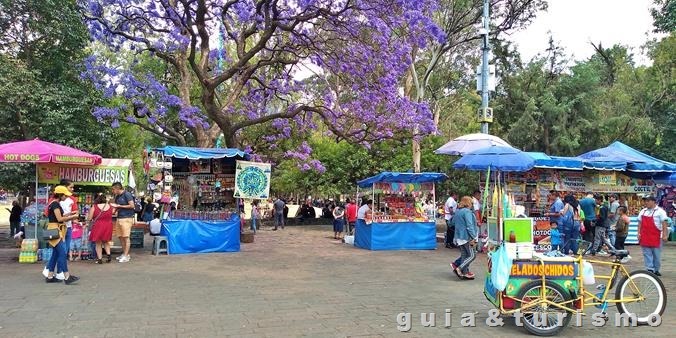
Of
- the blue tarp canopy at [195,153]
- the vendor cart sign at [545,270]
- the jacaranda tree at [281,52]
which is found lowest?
the vendor cart sign at [545,270]

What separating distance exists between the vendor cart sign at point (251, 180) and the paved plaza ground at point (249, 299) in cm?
190

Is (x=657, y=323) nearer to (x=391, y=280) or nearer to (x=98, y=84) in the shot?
(x=391, y=280)

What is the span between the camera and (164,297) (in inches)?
301

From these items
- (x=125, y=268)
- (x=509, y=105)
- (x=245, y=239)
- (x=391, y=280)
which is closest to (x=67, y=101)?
(x=245, y=239)

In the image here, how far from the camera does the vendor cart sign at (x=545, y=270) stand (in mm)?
5887

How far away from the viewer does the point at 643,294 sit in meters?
6.18

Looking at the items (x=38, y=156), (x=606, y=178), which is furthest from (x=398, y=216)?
(x=38, y=156)

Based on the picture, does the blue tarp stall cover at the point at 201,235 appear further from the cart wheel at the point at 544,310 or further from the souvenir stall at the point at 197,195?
the cart wheel at the point at 544,310

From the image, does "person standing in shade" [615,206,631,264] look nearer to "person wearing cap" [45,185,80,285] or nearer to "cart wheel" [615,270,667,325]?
"cart wheel" [615,270,667,325]

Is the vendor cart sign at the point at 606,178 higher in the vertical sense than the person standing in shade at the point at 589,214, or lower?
higher

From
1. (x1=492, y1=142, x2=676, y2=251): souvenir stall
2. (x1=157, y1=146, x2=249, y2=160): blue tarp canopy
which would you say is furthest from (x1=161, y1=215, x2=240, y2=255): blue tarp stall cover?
(x1=492, y1=142, x2=676, y2=251): souvenir stall

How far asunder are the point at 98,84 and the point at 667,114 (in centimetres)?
2393

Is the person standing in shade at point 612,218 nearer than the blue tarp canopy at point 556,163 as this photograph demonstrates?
Yes

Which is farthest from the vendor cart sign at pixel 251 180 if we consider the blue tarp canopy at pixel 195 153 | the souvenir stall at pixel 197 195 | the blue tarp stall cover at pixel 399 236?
the blue tarp stall cover at pixel 399 236
